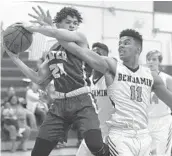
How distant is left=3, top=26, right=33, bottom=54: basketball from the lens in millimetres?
4480

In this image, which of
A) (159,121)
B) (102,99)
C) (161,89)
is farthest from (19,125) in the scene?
(161,89)

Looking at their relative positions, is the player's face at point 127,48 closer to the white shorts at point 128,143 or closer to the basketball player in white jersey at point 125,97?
the basketball player in white jersey at point 125,97

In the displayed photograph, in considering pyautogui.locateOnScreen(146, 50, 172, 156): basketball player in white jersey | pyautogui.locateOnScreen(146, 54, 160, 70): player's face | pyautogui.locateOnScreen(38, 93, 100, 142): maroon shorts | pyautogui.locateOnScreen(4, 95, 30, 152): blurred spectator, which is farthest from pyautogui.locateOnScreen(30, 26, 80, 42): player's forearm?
pyautogui.locateOnScreen(4, 95, 30, 152): blurred spectator

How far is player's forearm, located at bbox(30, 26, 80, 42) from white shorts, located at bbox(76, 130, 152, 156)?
101 cm

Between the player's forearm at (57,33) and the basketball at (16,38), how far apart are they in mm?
235

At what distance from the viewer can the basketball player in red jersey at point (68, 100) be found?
171 inches

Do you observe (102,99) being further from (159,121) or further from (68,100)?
(159,121)

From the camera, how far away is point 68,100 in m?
4.48

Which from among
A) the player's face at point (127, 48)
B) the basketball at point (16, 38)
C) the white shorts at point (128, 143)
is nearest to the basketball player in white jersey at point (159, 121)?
the player's face at point (127, 48)

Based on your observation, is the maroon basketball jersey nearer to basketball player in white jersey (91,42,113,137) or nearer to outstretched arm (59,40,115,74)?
outstretched arm (59,40,115,74)

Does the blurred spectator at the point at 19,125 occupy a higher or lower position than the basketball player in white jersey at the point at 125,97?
lower

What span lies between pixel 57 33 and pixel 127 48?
2.54 ft

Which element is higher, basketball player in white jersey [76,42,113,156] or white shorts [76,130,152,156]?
basketball player in white jersey [76,42,113,156]

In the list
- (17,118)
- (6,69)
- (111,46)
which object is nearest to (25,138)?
(17,118)
